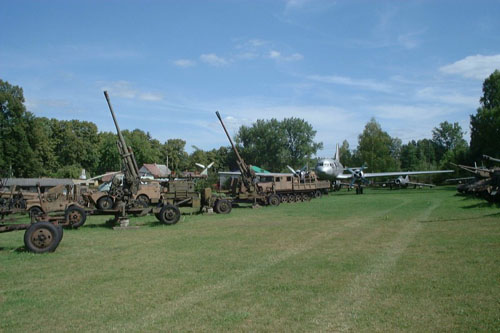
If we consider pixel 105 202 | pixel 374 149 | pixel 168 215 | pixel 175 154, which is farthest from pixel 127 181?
pixel 175 154

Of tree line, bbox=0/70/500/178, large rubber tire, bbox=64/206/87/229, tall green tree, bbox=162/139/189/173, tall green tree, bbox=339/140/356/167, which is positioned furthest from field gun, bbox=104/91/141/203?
tall green tree, bbox=162/139/189/173

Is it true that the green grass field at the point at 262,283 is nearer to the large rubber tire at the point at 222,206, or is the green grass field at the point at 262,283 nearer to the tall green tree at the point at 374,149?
the large rubber tire at the point at 222,206

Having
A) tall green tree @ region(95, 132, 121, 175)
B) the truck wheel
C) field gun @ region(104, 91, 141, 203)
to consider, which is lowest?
the truck wheel

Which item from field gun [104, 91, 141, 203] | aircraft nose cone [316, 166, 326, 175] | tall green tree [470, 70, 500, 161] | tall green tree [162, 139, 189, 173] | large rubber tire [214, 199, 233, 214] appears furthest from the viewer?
tall green tree [162, 139, 189, 173]

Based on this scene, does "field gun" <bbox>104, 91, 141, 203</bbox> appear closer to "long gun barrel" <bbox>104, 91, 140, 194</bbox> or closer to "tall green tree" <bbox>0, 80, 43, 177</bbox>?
"long gun barrel" <bbox>104, 91, 140, 194</bbox>

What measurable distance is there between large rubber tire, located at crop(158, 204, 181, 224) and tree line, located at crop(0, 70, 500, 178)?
36609 millimetres

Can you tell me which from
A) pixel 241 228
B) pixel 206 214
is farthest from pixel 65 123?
pixel 241 228

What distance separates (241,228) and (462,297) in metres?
9.12

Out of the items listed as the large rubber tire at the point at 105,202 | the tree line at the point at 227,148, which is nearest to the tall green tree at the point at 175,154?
the tree line at the point at 227,148

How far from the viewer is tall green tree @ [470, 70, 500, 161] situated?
47594 mm

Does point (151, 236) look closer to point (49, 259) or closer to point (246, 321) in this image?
point (49, 259)

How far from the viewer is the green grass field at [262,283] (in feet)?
16.4

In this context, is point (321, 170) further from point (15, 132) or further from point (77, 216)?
point (15, 132)

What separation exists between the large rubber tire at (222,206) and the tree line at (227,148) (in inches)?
1334
